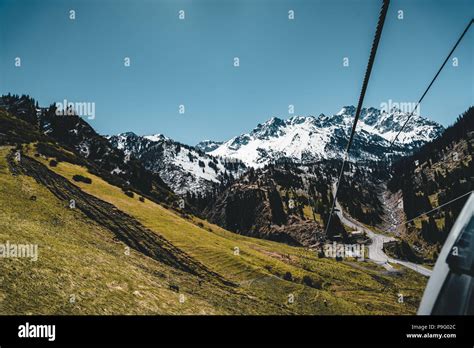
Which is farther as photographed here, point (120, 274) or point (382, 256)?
point (382, 256)

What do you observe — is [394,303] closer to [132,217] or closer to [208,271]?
[208,271]

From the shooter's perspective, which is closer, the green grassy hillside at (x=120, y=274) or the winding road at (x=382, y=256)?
the green grassy hillside at (x=120, y=274)

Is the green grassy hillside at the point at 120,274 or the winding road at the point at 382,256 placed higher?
the green grassy hillside at the point at 120,274

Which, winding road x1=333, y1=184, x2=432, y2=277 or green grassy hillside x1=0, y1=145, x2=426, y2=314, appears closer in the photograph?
green grassy hillside x1=0, y1=145, x2=426, y2=314

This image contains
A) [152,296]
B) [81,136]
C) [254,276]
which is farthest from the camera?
[81,136]

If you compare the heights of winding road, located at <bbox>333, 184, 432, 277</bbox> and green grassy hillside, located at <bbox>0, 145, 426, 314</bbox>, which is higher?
green grassy hillside, located at <bbox>0, 145, 426, 314</bbox>

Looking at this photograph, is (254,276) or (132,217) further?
(132,217)

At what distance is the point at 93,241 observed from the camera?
3784cm

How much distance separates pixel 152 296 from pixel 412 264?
5837 inches

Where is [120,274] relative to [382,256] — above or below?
above
